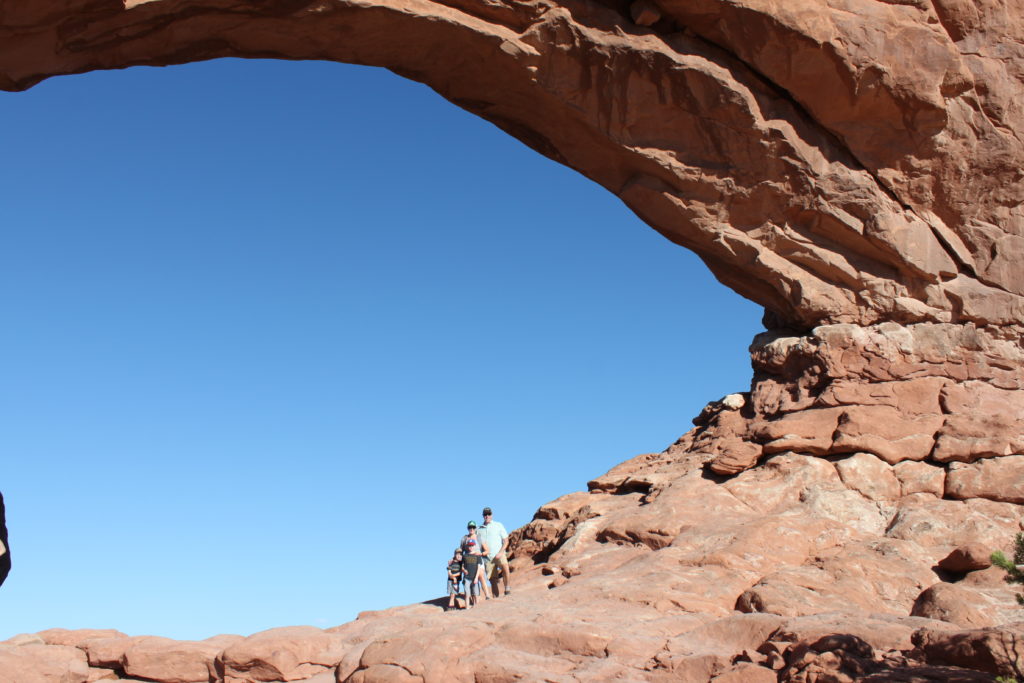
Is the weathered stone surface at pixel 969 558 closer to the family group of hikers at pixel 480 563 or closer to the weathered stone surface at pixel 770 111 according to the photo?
the weathered stone surface at pixel 770 111

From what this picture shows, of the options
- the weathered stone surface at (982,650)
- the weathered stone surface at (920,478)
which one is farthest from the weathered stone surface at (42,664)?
the weathered stone surface at (920,478)

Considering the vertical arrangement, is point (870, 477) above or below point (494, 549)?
above

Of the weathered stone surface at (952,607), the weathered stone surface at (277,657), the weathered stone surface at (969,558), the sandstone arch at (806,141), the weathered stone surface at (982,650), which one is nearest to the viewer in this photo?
the weathered stone surface at (982,650)

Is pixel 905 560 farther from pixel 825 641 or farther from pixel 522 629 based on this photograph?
pixel 522 629

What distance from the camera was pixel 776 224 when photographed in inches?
669

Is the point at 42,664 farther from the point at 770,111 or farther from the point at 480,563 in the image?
the point at 770,111

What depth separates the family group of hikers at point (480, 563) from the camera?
1409cm

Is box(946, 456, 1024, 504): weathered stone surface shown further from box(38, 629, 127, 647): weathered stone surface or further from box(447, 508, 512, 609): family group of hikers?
box(38, 629, 127, 647): weathered stone surface

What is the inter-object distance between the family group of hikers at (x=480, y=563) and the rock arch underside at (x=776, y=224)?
0.47m

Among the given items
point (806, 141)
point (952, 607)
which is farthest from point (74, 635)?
point (806, 141)

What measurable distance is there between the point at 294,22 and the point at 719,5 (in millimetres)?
6998

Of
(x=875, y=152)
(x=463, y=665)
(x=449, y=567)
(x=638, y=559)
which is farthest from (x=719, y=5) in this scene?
(x=463, y=665)

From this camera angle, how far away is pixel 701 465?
1606 cm

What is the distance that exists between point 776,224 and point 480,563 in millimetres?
8078
